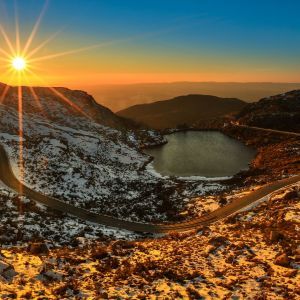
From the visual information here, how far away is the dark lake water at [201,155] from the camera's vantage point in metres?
67.6

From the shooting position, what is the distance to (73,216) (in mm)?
37594

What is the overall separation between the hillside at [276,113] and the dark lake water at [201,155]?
14801 millimetres

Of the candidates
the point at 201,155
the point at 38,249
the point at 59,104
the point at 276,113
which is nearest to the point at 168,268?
the point at 38,249

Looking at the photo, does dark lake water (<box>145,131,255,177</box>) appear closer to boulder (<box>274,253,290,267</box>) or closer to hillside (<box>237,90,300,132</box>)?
hillside (<box>237,90,300,132</box>)

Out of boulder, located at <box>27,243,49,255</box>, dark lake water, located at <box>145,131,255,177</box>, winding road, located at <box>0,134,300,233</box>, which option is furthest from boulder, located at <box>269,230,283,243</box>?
dark lake water, located at <box>145,131,255,177</box>

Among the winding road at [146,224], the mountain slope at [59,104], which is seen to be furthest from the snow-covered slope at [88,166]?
the winding road at [146,224]

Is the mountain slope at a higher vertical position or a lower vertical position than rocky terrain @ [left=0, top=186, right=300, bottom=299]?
higher

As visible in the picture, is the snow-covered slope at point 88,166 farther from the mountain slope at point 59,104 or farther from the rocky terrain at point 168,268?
the rocky terrain at point 168,268

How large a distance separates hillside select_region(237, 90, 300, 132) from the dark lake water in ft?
48.6

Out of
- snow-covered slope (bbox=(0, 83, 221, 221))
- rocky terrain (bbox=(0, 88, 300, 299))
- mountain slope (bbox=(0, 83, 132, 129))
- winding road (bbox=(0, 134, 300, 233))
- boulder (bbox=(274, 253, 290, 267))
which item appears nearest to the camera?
rocky terrain (bbox=(0, 88, 300, 299))

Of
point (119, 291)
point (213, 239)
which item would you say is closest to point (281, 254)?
point (213, 239)

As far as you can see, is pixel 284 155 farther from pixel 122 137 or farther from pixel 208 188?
pixel 122 137

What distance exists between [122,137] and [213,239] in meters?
67.1

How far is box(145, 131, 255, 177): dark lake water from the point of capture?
67.6 meters
